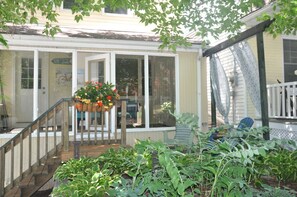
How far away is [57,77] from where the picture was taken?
7.59 meters

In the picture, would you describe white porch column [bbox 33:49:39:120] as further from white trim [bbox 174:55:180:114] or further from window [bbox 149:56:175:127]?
white trim [bbox 174:55:180:114]

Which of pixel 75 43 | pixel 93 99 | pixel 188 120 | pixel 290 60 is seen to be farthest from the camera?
pixel 290 60

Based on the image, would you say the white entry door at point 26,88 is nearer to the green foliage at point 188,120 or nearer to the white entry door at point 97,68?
the white entry door at point 97,68

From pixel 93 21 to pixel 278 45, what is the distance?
6.34 meters

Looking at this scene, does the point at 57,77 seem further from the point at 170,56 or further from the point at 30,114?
the point at 170,56

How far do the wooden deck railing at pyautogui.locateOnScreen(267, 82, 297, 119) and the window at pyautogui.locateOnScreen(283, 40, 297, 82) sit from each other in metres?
1.63

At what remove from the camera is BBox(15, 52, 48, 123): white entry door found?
683 centimetres

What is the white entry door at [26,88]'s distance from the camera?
6828 mm

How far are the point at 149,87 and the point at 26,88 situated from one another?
3.33 metres

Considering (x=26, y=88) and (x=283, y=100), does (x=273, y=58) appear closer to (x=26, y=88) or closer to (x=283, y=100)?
(x=283, y=100)

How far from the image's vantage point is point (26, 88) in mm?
7105

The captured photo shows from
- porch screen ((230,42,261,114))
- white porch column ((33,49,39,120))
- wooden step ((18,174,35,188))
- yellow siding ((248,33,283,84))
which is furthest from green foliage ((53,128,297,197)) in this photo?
yellow siding ((248,33,283,84))

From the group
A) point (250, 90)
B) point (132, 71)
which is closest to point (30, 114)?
point (132, 71)

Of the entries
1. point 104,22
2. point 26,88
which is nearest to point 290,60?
point 104,22
